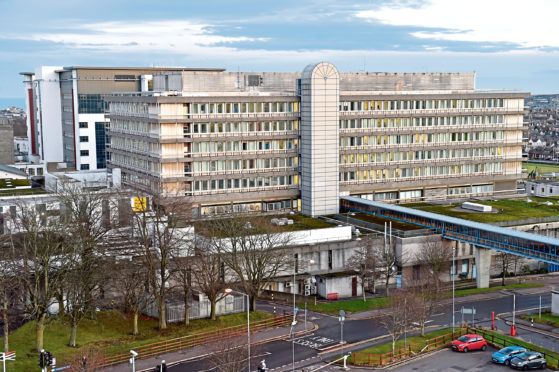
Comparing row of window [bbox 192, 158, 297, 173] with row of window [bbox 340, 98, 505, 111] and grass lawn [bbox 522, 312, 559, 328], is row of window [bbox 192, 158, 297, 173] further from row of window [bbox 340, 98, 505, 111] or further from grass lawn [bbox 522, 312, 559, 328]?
grass lawn [bbox 522, 312, 559, 328]

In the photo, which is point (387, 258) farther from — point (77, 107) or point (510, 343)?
point (77, 107)

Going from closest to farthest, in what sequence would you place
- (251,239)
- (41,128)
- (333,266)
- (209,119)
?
(251,239) < (333,266) < (209,119) < (41,128)

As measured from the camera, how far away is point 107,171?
406ft

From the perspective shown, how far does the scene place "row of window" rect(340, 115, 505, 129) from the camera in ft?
366

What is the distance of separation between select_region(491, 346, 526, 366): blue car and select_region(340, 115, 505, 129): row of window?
57.3 metres

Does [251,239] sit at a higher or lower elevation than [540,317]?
higher

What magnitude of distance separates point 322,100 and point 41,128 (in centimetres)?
9771

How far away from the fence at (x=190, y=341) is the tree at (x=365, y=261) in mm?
15483

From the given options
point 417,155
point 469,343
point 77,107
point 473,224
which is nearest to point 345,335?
point 469,343

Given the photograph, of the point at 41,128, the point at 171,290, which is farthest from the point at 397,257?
the point at 41,128

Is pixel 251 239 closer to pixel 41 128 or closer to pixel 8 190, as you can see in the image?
pixel 8 190

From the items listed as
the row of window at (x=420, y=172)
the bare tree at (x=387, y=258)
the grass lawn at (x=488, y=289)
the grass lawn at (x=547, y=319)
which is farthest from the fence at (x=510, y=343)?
the row of window at (x=420, y=172)

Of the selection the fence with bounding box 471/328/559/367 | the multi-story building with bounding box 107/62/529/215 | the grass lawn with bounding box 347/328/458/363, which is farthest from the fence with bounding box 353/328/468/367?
the multi-story building with bounding box 107/62/529/215

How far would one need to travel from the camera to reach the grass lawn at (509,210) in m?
101
